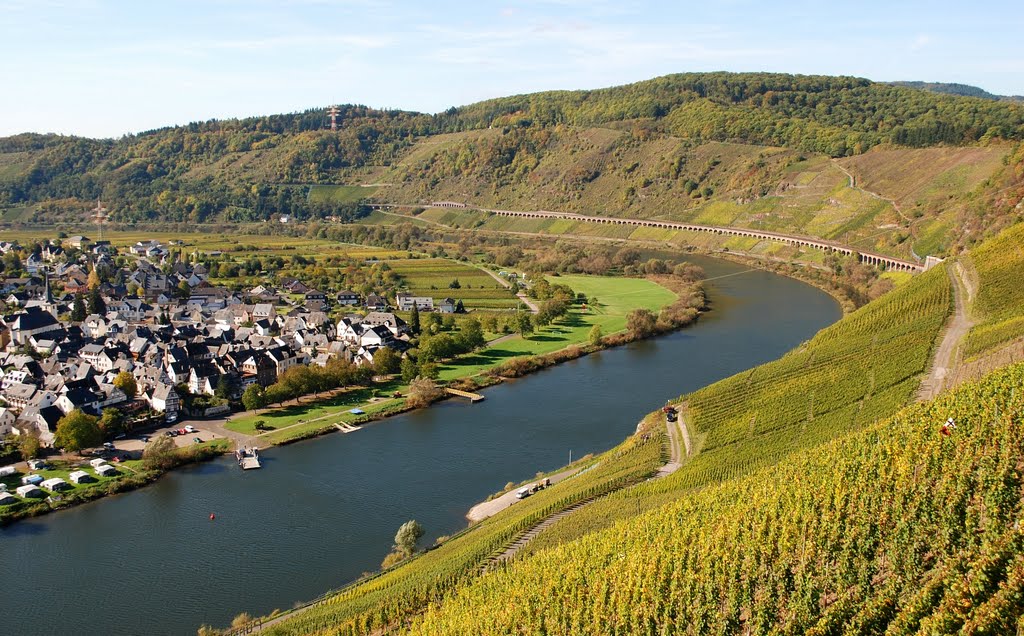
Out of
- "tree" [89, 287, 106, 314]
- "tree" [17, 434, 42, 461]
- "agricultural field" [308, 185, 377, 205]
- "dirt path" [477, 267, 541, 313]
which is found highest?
"agricultural field" [308, 185, 377, 205]

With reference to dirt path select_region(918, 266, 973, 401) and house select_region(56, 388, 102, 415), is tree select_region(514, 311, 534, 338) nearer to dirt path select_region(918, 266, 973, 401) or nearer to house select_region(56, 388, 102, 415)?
dirt path select_region(918, 266, 973, 401)

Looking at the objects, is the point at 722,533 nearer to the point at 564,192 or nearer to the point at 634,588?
the point at 634,588

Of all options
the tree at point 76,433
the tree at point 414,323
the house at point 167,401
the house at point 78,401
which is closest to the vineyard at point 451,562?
the tree at point 76,433

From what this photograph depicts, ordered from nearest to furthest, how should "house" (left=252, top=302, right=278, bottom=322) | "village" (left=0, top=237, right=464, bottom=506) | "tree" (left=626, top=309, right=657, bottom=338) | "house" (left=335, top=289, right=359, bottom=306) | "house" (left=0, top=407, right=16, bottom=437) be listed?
"house" (left=0, top=407, right=16, bottom=437)
"village" (left=0, top=237, right=464, bottom=506)
"tree" (left=626, top=309, right=657, bottom=338)
"house" (left=252, top=302, right=278, bottom=322)
"house" (left=335, top=289, right=359, bottom=306)

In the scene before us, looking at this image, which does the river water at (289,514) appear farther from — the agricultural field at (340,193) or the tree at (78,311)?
the agricultural field at (340,193)

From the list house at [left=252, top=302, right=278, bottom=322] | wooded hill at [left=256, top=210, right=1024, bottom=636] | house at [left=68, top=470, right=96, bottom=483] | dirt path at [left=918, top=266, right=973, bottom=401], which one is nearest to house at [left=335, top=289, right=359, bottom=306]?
house at [left=252, top=302, right=278, bottom=322]
